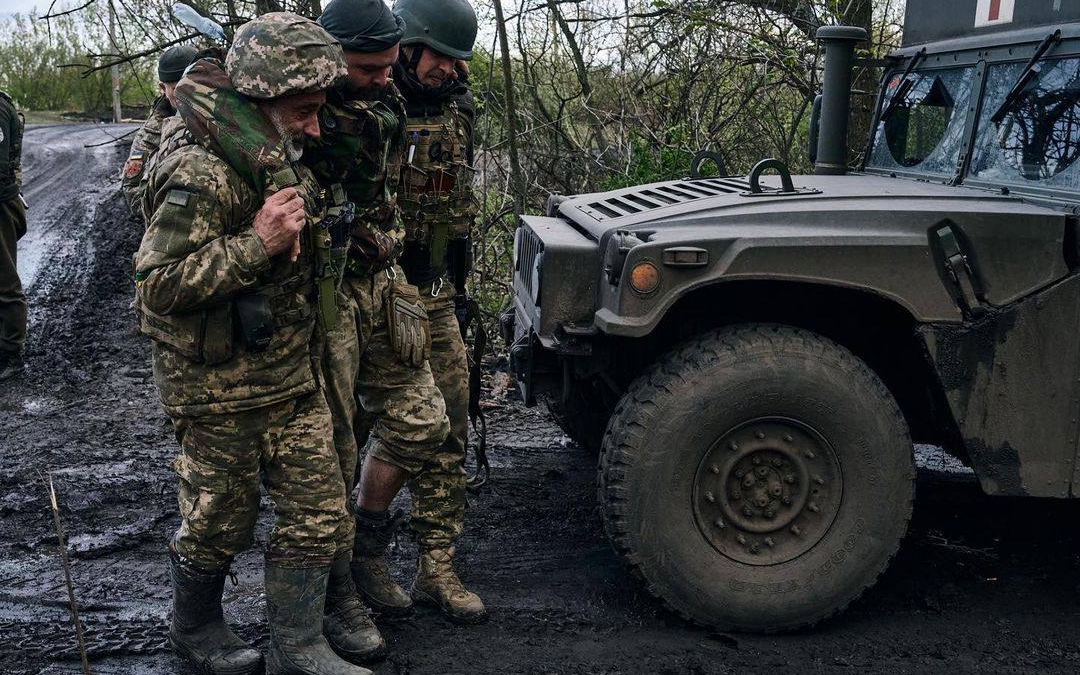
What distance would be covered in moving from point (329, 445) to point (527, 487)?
1.69 meters

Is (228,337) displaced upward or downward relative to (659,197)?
downward

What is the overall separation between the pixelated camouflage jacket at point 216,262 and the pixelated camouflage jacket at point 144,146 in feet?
8.49

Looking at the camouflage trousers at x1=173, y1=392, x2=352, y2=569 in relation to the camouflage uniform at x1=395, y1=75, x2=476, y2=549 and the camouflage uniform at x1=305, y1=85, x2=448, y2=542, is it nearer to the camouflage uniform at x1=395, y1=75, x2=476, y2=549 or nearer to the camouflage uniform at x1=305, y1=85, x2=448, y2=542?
the camouflage uniform at x1=305, y1=85, x2=448, y2=542

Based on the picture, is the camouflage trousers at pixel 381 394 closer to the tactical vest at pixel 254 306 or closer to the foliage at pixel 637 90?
the tactical vest at pixel 254 306

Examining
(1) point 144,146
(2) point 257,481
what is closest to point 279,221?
(2) point 257,481

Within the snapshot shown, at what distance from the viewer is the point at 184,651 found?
3002 mm

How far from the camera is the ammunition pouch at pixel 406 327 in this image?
3.19m

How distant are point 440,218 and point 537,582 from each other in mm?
1296

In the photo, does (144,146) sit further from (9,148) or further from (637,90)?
(637,90)

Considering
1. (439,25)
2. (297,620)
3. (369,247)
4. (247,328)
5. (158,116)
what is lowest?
(297,620)

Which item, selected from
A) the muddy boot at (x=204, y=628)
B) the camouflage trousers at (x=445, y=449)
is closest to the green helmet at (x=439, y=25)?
the camouflage trousers at (x=445, y=449)

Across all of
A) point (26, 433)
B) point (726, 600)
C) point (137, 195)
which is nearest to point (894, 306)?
point (726, 600)

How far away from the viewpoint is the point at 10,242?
257 inches

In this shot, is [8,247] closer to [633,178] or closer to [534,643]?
[633,178]
